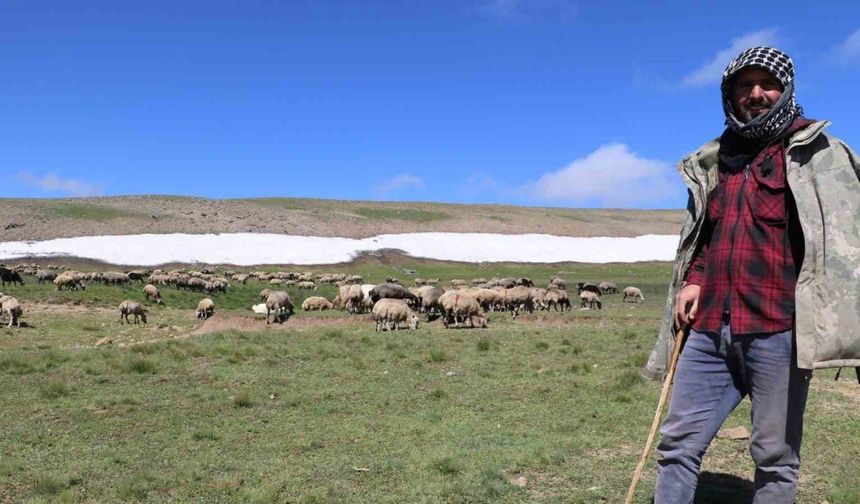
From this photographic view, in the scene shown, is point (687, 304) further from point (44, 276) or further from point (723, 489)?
point (44, 276)

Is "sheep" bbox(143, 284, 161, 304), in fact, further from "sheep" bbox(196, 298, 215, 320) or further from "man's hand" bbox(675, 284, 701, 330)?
"man's hand" bbox(675, 284, 701, 330)

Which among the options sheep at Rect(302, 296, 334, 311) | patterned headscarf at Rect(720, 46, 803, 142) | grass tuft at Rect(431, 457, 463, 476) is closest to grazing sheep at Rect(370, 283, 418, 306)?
sheep at Rect(302, 296, 334, 311)

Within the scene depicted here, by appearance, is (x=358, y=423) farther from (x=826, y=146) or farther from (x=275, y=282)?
(x=275, y=282)

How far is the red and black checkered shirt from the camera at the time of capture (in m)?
3.71

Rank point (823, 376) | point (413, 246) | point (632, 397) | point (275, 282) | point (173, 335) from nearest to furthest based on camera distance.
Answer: point (632, 397), point (823, 376), point (173, 335), point (275, 282), point (413, 246)

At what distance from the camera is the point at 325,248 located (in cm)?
7306

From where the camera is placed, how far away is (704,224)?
13.8 feet

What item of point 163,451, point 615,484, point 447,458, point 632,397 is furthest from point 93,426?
point 632,397

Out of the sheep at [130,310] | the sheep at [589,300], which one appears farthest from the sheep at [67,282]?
the sheep at [589,300]

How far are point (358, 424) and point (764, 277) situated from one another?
738 centimetres

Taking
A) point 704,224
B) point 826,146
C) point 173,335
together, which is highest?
point 826,146

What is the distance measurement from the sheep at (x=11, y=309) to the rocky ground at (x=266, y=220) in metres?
47.0

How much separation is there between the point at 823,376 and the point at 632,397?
5.44 metres

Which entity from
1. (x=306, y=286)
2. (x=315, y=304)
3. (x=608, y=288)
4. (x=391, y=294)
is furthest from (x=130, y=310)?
(x=608, y=288)
